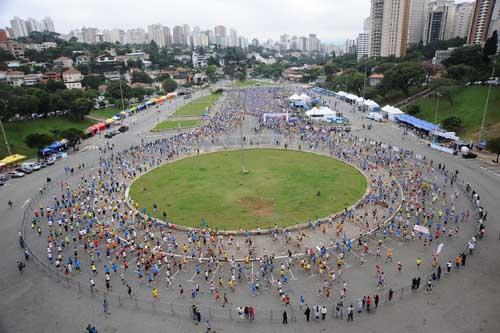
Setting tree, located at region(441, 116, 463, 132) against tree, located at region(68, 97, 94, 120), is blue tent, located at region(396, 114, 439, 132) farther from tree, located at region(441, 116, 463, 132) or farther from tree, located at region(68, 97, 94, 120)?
tree, located at region(68, 97, 94, 120)

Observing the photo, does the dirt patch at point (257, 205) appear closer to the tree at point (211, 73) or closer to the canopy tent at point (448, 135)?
the canopy tent at point (448, 135)

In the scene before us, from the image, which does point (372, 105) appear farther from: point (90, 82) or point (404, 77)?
point (90, 82)

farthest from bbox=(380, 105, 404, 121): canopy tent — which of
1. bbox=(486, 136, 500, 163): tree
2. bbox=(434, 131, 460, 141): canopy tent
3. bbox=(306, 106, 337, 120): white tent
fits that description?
bbox=(486, 136, 500, 163): tree

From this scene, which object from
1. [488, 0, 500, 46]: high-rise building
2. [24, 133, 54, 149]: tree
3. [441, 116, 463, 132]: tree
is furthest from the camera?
[488, 0, 500, 46]: high-rise building

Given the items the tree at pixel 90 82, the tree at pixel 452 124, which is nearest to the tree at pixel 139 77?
the tree at pixel 90 82

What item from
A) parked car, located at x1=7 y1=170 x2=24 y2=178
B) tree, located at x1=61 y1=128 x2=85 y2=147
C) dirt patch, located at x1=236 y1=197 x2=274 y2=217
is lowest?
parked car, located at x1=7 y1=170 x2=24 y2=178

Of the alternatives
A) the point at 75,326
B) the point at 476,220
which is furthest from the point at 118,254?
the point at 476,220
